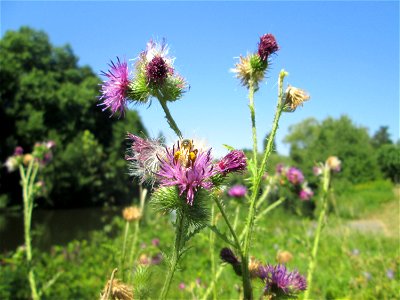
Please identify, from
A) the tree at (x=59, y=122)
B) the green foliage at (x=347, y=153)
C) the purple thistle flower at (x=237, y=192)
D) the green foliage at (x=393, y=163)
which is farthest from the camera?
the tree at (x=59, y=122)

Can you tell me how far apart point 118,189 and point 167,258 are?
98.1 ft

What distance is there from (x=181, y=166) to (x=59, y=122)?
27.7m

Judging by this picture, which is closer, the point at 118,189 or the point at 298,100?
the point at 298,100

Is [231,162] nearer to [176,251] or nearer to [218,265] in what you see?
[176,251]

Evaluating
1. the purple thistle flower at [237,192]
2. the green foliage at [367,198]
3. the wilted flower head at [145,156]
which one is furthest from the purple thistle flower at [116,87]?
the green foliage at [367,198]

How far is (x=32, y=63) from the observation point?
2794cm

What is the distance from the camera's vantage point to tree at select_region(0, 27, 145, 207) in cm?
2455

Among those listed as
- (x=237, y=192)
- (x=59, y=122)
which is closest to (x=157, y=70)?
(x=237, y=192)

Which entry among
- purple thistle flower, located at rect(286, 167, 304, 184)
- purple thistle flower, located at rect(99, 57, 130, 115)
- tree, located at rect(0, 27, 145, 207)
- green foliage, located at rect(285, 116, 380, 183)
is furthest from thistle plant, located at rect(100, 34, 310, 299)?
tree, located at rect(0, 27, 145, 207)

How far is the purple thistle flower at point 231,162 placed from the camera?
3.42 feet

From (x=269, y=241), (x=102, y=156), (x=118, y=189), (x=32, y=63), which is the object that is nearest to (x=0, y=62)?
(x=32, y=63)

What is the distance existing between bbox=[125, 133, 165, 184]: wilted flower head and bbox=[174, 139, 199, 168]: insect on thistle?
49 mm

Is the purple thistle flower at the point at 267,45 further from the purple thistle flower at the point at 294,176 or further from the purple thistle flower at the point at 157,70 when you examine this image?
the purple thistle flower at the point at 294,176

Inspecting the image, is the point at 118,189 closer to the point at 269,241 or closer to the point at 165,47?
the point at 269,241
